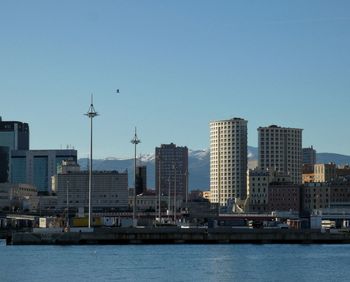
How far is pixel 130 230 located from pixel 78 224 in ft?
58.6

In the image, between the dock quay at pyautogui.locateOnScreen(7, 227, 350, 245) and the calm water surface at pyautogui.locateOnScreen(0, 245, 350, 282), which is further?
the dock quay at pyautogui.locateOnScreen(7, 227, 350, 245)

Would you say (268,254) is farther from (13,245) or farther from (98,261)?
(13,245)

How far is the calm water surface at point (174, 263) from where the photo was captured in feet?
333

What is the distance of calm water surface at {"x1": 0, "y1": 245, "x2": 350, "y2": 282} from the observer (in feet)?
333

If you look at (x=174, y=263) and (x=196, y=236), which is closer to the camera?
(x=174, y=263)

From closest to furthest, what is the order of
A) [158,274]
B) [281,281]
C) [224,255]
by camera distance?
[281,281]
[158,274]
[224,255]

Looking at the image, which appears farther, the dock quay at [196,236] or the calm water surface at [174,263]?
the dock quay at [196,236]

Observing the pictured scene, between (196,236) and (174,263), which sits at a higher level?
(196,236)

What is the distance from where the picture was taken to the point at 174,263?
391 feet

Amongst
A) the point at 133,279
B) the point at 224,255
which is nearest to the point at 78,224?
the point at 224,255

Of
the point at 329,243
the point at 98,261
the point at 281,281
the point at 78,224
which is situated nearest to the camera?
the point at 281,281

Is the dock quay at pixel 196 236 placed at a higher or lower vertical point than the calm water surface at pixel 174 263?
higher

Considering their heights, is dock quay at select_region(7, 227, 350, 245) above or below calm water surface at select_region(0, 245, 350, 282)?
above

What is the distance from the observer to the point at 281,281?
96312mm
